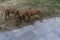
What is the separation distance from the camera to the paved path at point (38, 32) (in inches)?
202

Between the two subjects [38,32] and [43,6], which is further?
[43,6]

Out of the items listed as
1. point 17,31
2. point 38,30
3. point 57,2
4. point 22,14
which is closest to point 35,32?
point 38,30

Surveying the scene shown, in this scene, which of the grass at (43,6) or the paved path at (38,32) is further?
the grass at (43,6)

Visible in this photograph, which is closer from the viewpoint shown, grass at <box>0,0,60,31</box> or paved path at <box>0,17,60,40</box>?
paved path at <box>0,17,60,40</box>

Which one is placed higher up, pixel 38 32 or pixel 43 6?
pixel 43 6

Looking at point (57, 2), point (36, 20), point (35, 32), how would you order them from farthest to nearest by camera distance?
point (57, 2) < point (36, 20) < point (35, 32)

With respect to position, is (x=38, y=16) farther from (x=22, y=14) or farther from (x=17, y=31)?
(x=17, y=31)

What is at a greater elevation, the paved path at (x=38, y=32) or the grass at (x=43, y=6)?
the grass at (x=43, y=6)

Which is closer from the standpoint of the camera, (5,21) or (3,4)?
(5,21)

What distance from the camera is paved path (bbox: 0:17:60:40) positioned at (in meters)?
5.12

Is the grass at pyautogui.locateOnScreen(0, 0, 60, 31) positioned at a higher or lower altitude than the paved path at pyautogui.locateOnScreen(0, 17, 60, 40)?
higher

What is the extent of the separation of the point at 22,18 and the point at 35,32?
86 centimetres

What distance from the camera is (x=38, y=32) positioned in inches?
212

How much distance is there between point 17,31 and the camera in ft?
18.1
